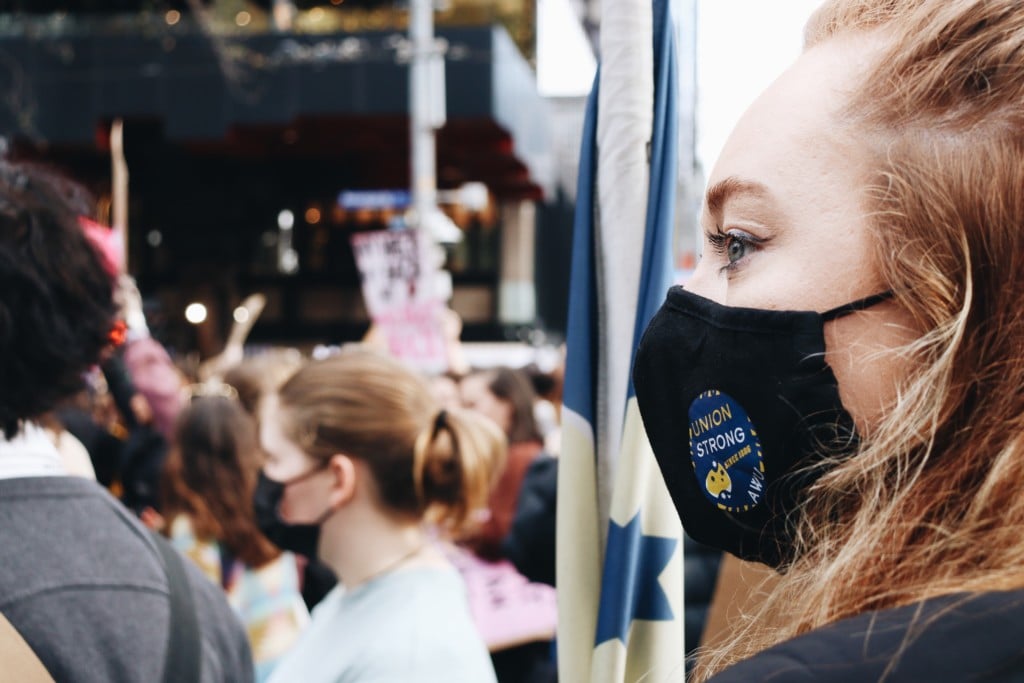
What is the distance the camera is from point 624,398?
5.42 feet

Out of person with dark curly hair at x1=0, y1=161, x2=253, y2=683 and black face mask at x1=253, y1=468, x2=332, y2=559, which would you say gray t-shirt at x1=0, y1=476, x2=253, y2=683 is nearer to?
person with dark curly hair at x1=0, y1=161, x2=253, y2=683

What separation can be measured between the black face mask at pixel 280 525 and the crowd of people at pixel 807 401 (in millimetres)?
363

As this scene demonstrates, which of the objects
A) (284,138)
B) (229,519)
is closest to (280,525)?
(229,519)

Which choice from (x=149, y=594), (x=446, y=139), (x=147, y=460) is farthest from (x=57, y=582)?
(x=446, y=139)

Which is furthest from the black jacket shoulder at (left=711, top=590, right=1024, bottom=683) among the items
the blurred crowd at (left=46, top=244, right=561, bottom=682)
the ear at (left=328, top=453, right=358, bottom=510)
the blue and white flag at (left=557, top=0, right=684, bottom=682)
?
the blurred crowd at (left=46, top=244, right=561, bottom=682)

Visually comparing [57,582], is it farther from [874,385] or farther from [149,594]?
[874,385]

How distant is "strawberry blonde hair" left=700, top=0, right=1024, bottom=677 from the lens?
0.93 meters

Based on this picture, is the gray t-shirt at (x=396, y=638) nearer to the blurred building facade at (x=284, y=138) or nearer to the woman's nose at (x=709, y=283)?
the woman's nose at (x=709, y=283)

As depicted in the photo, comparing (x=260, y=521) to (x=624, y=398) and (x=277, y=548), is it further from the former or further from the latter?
(x=624, y=398)

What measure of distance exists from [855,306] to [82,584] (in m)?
1.31

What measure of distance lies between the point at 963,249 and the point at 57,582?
144 centimetres

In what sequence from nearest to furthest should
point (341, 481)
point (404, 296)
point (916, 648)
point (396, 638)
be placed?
point (916, 648), point (396, 638), point (341, 481), point (404, 296)

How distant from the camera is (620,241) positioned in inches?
65.6

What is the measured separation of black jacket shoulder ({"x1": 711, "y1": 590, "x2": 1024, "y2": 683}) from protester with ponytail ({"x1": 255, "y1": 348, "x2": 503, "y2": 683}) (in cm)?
159
